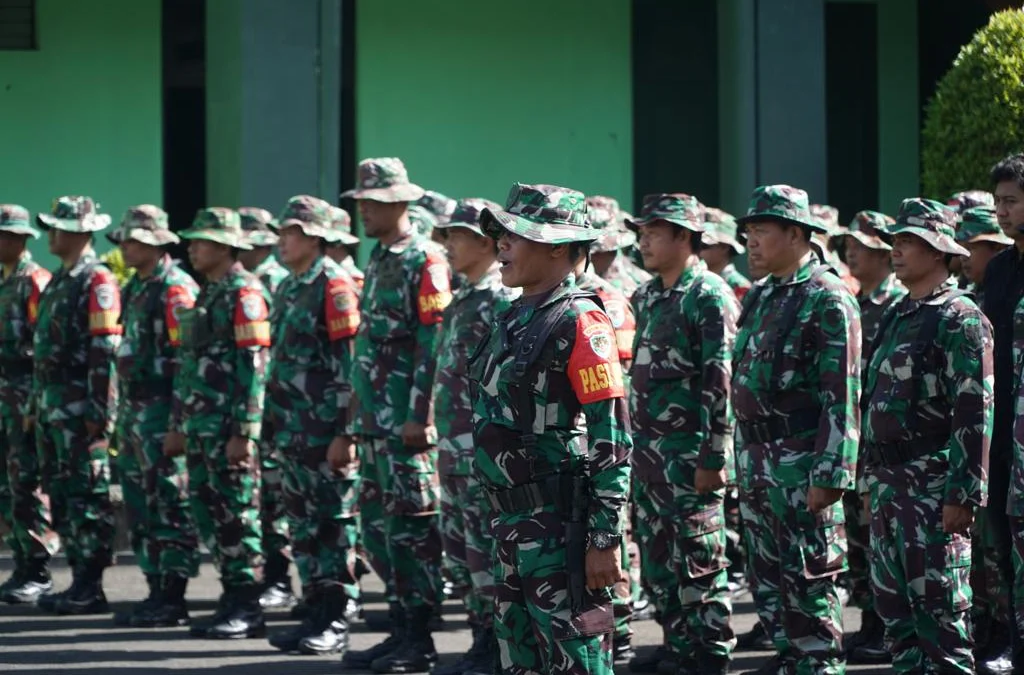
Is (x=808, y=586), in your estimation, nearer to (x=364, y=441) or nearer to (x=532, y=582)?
(x=532, y=582)

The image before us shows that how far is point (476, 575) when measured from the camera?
7.99 metres

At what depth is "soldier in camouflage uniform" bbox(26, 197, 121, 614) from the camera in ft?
34.0

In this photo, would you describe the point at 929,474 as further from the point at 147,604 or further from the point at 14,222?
the point at 14,222

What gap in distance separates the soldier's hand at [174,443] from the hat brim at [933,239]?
441 cm

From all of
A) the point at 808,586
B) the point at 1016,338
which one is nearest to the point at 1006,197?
the point at 1016,338

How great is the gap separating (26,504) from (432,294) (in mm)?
3889

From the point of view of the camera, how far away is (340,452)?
8914 mm

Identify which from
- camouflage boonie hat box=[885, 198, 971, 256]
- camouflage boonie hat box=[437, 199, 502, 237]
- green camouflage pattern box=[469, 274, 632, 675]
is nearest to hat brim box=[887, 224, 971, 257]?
camouflage boonie hat box=[885, 198, 971, 256]

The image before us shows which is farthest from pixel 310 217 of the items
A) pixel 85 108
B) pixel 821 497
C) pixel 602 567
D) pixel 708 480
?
pixel 85 108

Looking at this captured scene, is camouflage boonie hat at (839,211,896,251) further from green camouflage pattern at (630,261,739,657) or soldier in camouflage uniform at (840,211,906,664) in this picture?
green camouflage pattern at (630,261,739,657)

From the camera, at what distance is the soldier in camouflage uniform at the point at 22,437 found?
35.7ft

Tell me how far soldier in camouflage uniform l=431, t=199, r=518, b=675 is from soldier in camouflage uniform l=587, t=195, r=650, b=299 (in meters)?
1.28

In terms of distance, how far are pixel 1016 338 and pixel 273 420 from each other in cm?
416

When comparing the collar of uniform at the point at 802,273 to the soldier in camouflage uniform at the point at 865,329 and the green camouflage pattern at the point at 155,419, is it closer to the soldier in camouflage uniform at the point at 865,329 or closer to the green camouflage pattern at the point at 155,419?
the soldier in camouflage uniform at the point at 865,329
